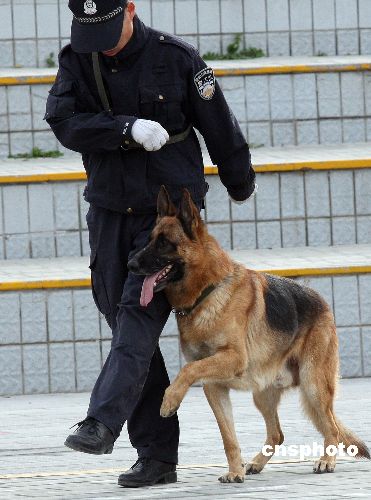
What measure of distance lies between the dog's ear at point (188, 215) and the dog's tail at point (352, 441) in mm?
1097

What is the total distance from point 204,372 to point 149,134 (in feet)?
2.93

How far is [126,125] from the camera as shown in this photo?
16.0 ft

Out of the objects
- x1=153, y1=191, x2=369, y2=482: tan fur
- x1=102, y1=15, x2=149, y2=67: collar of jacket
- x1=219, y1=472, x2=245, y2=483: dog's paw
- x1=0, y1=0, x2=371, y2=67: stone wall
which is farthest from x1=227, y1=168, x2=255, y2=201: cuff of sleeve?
x1=0, y1=0, x2=371, y2=67: stone wall

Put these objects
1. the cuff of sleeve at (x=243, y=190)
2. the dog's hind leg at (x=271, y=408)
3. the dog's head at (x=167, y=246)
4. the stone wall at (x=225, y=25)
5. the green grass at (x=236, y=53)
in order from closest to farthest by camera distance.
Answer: the dog's head at (x=167, y=246)
the cuff of sleeve at (x=243, y=190)
the dog's hind leg at (x=271, y=408)
the stone wall at (x=225, y=25)
the green grass at (x=236, y=53)

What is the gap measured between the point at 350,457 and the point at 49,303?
10.6 feet

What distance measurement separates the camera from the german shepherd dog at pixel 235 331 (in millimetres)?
4957

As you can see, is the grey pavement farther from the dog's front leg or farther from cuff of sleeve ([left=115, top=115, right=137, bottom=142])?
cuff of sleeve ([left=115, top=115, right=137, bottom=142])

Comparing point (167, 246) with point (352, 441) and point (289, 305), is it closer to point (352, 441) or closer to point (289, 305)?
point (289, 305)

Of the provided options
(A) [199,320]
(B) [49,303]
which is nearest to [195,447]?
(A) [199,320]

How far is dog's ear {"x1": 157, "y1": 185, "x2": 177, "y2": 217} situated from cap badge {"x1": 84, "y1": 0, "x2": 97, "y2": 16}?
67cm

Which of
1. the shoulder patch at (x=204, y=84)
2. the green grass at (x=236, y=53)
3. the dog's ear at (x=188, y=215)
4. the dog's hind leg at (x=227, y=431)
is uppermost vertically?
the shoulder patch at (x=204, y=84)

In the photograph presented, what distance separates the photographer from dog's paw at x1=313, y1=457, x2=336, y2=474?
5.34m

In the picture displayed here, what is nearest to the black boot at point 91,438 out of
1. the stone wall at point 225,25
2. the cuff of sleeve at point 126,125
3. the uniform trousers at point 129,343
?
the uniform trousers at point 129,343

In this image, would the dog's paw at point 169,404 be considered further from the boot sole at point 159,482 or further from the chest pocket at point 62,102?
the chest pocket at point 62,102
